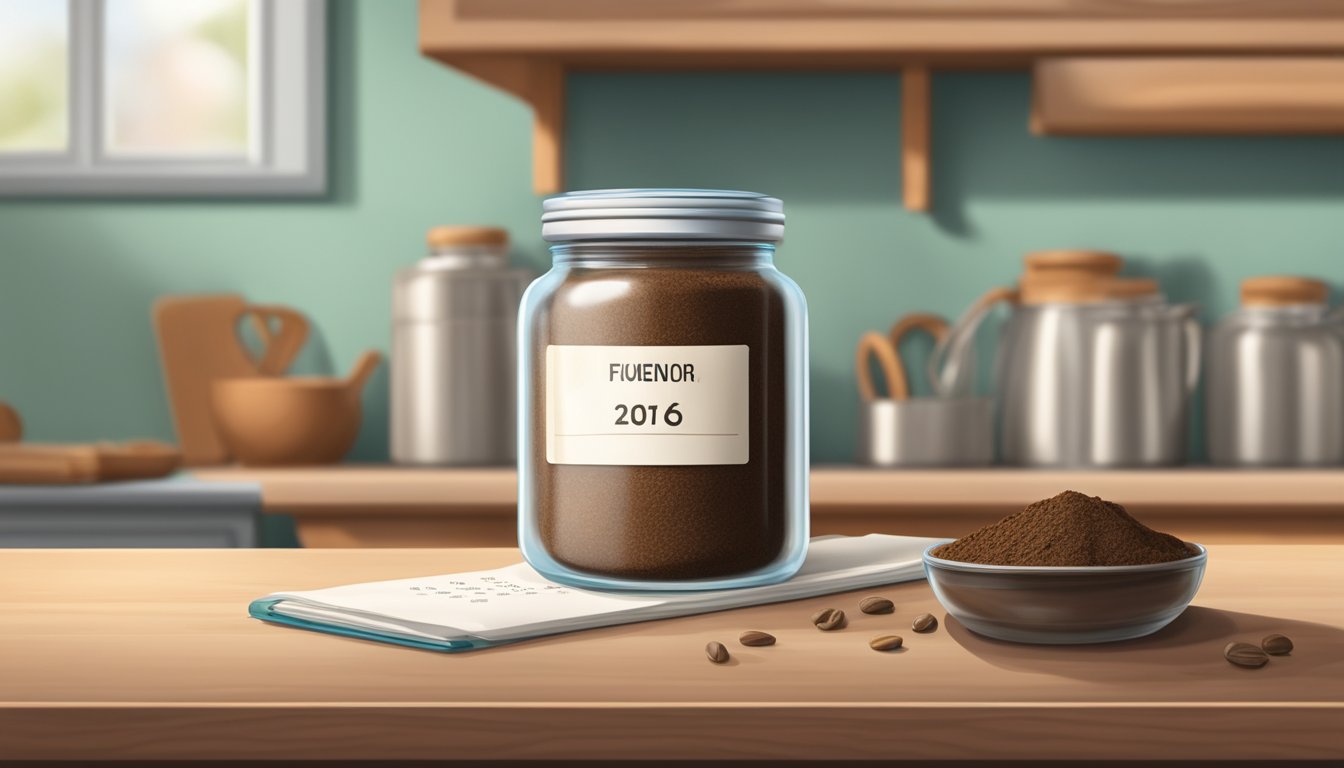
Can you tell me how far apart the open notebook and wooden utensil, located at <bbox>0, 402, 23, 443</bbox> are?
1683 mm

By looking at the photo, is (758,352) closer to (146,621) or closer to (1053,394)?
(146,621)

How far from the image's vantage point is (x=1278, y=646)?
643mm

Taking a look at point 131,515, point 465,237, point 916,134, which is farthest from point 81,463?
point 916,134

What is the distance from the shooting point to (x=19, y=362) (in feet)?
8.18

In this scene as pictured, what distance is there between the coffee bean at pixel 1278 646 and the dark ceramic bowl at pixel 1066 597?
4 cm

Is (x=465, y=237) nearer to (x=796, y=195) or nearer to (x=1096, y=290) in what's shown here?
(x=796, y=195)

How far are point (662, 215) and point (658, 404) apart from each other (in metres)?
0.10

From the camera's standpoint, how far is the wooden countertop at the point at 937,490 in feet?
6.22

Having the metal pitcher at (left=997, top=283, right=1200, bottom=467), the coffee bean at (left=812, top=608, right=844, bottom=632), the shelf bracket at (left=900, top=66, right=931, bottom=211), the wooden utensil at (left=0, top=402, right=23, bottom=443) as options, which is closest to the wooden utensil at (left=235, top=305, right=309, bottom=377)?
the wooden utensil at (left=0, top=402, right=23, bottom=443)

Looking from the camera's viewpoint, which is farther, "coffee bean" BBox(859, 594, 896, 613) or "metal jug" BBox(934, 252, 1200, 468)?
"metal jug" BBox(934, 252, 1200, 468)

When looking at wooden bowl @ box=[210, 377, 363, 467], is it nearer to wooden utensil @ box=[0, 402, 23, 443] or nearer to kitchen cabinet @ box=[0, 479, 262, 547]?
kitchen cabinet @ box=[0, 479, 262, 547]

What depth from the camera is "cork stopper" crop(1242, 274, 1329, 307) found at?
2.21 m

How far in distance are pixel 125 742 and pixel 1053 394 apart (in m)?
1.79

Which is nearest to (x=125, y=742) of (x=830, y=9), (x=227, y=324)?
(x=830, y=9)
